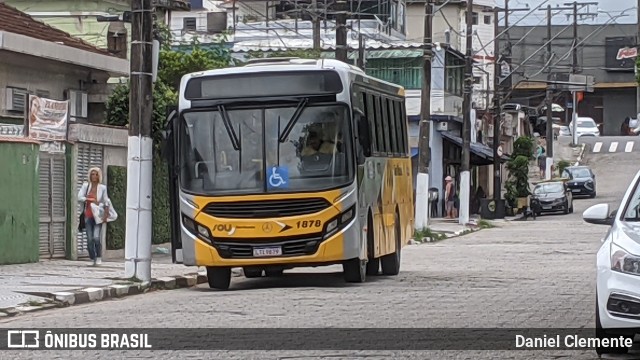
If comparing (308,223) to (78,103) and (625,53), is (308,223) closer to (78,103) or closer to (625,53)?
(78,103)

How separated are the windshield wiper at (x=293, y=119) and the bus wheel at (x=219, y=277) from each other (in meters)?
2.27

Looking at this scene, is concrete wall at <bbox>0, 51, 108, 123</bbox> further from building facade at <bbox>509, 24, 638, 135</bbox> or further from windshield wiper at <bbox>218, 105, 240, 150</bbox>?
building facade at <bbox>509, 24, 638, 135</bbox>

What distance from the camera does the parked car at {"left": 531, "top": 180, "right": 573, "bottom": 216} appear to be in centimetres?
5681

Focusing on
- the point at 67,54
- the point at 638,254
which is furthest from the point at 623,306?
the point at 67,54

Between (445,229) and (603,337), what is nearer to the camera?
(603,337)

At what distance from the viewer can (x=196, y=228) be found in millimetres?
19344

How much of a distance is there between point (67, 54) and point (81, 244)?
615cm

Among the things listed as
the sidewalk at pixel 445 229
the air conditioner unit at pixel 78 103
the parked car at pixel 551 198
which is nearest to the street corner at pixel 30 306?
the air conditioner unit at pixel 78 103

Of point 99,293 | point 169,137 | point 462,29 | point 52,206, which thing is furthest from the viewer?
point 462,29

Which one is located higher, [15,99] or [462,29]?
[462,29]

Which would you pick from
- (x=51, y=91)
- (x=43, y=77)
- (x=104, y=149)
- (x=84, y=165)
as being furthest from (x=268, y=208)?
(x=51, y=91)

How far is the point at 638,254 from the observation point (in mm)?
10766

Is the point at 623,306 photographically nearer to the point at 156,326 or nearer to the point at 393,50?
the point at 156,326

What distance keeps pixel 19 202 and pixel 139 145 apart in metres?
4.53
